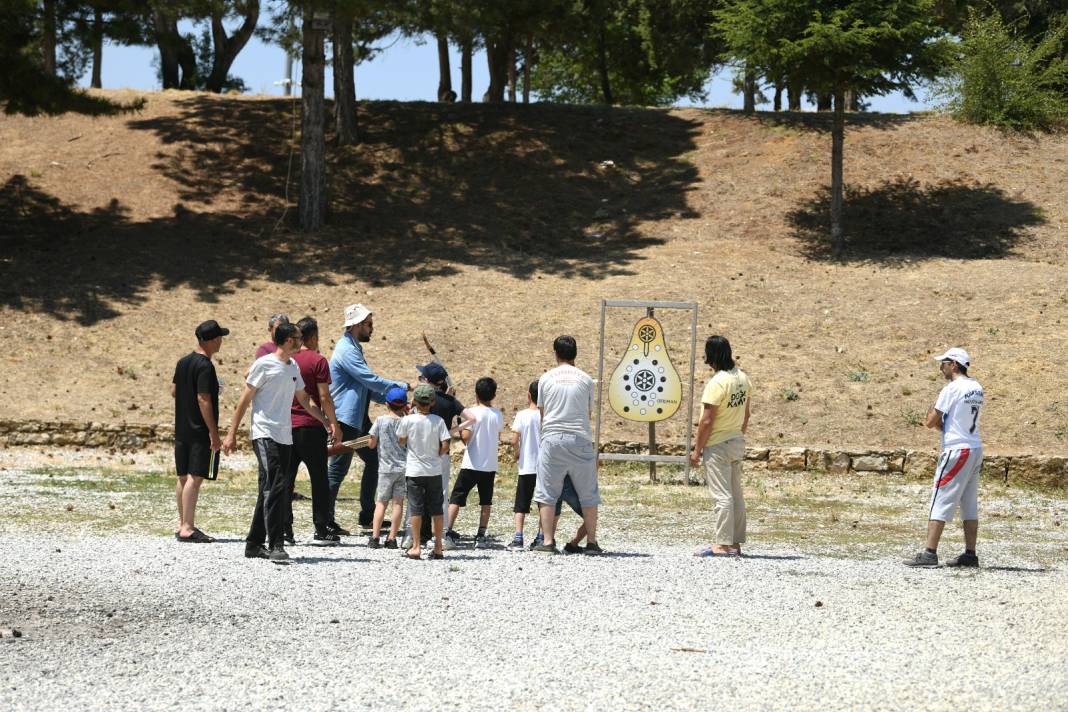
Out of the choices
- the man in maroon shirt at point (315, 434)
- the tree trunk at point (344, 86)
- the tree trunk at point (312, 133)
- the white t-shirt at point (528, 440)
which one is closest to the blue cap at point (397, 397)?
the man in maroon shirt at point (315, 434)

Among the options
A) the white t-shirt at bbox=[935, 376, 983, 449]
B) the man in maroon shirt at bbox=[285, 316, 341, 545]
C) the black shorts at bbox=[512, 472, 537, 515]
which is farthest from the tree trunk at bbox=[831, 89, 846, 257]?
the man in maroon shirt at bbox=[285, 316, 341, 545]

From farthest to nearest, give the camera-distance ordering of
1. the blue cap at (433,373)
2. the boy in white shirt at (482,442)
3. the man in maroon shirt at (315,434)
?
the boy in white shirt at (482,442) < the blue cap at (433,373) < the man in maroon shirt at (315,434)

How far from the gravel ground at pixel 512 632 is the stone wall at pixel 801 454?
6.75 metres

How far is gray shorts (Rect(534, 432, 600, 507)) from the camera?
374 inches

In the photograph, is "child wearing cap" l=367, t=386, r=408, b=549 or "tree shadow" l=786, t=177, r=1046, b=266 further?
"tree shadow" l=786, t=177, r=1046, b=266

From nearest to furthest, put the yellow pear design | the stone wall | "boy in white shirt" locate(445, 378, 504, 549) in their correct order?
"boy in white shirt" locate(445, 378, 504, 549)
the stone wall
the yellow pear design

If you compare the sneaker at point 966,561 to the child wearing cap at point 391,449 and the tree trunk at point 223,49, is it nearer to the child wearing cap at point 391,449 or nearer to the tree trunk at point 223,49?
the child wearing cap at point 391,449

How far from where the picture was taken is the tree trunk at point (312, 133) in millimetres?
25297

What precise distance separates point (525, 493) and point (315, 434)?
1812 millimetres

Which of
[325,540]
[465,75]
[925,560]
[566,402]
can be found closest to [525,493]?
[566,402]

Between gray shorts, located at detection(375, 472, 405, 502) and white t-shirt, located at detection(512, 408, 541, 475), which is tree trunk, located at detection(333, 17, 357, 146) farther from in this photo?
gray shorts, located at detection(375, 472, 405, 502)

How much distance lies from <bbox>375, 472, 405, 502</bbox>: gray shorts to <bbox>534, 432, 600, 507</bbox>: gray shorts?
108 centimetres

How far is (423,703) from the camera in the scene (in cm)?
549

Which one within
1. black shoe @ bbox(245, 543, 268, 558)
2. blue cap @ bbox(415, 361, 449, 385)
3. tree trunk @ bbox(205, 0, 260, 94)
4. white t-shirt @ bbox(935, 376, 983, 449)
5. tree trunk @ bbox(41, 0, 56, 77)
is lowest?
black shoe @ bbox(245, 543, 268, 558)
